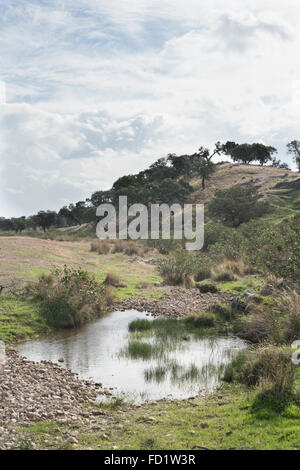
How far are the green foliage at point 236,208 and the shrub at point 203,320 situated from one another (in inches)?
1607

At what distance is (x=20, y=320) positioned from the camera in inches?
676

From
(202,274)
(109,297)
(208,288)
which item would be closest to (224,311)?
(208,288)

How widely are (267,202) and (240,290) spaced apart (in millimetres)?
40111

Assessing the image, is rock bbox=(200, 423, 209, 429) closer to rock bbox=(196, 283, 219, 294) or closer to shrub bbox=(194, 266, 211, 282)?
rock bbox=(196, 283, 219, 294)

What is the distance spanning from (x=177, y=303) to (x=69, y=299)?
5949 mm

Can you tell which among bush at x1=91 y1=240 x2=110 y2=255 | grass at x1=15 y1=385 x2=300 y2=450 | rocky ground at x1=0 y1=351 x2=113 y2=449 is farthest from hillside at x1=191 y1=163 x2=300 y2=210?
grass at x1=15 y1=385 x2=300 y2=450

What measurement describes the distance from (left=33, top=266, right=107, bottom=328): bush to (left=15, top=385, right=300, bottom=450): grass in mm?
8577

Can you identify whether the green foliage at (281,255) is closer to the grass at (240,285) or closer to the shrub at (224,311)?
the grass at (240,285)

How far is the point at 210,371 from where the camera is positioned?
12.4 meters

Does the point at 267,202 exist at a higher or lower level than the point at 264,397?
higher

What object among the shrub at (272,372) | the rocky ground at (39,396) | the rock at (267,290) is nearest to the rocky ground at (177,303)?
the rock at (267,290)

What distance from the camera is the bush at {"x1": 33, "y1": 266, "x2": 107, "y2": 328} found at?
1798 cm
